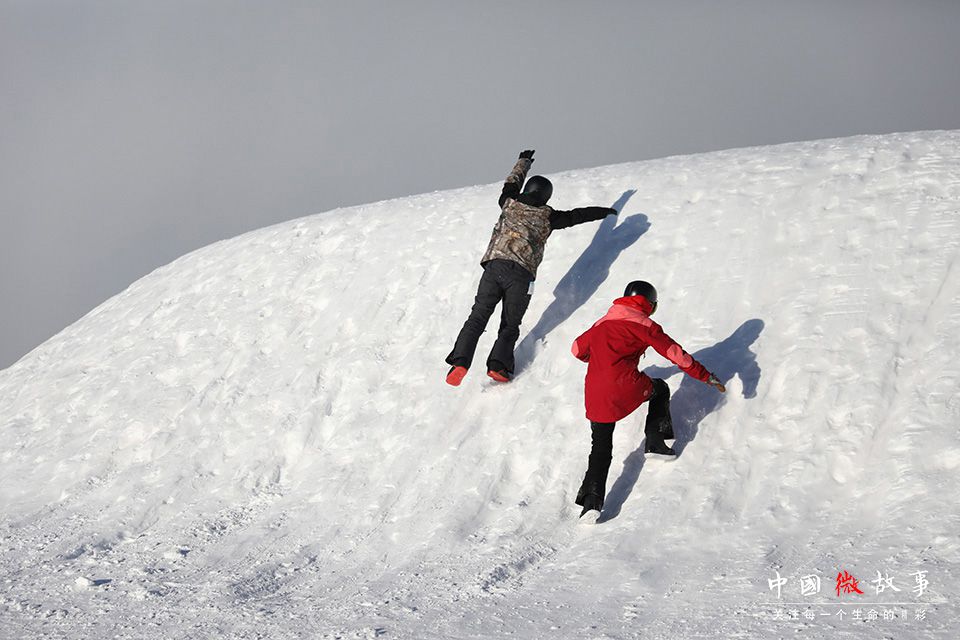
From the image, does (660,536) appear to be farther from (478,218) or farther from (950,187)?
(478,218)

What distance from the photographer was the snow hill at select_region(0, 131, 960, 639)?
18.0 feet

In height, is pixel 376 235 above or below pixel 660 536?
above

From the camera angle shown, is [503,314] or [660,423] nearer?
[660,423]

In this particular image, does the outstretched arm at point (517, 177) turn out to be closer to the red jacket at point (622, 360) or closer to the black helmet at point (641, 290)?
the black helmet at point (641, 290)

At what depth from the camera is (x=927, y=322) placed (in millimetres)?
7266

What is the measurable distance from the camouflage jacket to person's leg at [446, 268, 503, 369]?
0.72 feet

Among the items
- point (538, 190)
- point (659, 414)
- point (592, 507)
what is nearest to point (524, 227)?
point (538, 190)

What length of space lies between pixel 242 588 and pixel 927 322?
18.4ft

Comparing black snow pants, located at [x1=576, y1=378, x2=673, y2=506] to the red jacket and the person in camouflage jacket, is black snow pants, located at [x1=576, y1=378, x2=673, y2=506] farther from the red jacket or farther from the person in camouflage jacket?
the person in camouflage jacket

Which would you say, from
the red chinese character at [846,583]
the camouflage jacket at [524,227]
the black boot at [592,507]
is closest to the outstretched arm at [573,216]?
the camouflage jacket at [524,227]

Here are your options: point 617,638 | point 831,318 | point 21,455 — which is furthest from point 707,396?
point 21,455

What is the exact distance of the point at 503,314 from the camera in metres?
8.20

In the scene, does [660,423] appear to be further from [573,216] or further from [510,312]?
[573,216]

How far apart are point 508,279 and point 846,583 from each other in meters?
3.99
